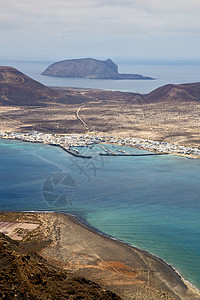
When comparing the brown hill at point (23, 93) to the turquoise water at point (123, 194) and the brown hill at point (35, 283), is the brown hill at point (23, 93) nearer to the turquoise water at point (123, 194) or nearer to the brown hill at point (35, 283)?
the turquoise water at point (123, 194)

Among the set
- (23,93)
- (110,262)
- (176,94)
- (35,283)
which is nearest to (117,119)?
(176,94)

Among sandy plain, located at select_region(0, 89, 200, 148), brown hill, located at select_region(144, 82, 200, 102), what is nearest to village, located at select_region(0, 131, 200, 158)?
sandy plain, located at select_region(0, 89, 200, 148)

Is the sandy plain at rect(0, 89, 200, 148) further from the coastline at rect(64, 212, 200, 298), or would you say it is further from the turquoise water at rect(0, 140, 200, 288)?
the coastline at rect(64, 212, 200, 298)

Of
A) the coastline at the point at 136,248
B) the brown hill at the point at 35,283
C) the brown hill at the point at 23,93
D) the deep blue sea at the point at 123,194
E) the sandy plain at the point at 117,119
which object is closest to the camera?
the brown hill at the point at 35,283

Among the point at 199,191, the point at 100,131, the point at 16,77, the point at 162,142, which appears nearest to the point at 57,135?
the point at 100,131

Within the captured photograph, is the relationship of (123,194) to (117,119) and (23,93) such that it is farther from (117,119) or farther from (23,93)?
(23,93)

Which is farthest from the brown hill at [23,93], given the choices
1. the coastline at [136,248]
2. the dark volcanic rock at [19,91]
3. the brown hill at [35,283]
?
the brown hill at [35,283]

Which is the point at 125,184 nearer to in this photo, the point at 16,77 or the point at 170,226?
the point at 170,226
